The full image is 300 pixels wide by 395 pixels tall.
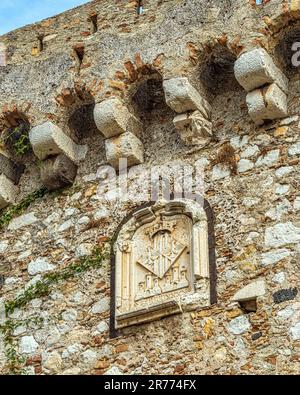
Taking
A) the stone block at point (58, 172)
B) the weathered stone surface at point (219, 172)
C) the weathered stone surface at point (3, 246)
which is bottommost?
the weathered stone surface at point (3, 246)

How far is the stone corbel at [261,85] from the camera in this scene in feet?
40.7

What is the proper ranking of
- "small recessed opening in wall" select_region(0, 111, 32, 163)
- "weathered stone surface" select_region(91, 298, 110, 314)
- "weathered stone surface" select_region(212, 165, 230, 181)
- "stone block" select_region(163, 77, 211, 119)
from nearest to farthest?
"weathered stone surface" select_region(91, 298, 110, 314) < "weathered stone surface" select_region(212, 165, 230, 181) < "stone block" select_region(163, 77, 211, 119) < "small recessed opening in wall" select_region(0, 111, 32, 163)

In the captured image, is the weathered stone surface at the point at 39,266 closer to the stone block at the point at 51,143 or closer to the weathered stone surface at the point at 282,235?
the stone block at the point at 51,143

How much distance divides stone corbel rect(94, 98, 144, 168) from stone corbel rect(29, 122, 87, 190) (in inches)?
17.4

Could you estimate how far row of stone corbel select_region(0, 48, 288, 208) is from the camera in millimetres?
12453

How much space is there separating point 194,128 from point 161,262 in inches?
48.6

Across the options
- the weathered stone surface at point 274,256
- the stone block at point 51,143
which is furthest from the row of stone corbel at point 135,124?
the weathered stone surface at point 274,256

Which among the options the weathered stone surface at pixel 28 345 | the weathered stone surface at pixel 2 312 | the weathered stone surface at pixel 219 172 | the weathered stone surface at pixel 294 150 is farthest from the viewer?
the weathered stone surface at pixel 2 312

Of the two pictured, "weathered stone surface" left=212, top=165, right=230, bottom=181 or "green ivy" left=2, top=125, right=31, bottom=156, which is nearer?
"weathered stone surface" left=212, top=165, right=230, bottom=181

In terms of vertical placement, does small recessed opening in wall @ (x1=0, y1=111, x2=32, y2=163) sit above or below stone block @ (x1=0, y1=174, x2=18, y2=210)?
above

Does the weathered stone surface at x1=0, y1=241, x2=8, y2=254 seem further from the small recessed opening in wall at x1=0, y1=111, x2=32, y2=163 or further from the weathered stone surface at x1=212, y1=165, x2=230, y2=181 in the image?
the weathered stone surface at x1=212, y1=165, x2=230, y2=181

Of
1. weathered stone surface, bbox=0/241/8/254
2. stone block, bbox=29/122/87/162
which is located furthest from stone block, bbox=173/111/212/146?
weathered stone surface, bbox=0/241/8/254

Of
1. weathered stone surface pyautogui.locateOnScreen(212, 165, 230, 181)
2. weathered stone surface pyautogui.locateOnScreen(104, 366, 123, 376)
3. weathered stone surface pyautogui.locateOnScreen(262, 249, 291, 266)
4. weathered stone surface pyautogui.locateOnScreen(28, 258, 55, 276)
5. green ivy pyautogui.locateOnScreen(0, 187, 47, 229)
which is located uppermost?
green ivy pyautogui.locateOnScreen(0, 187, 47, 229)

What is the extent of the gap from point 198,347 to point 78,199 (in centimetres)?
222
